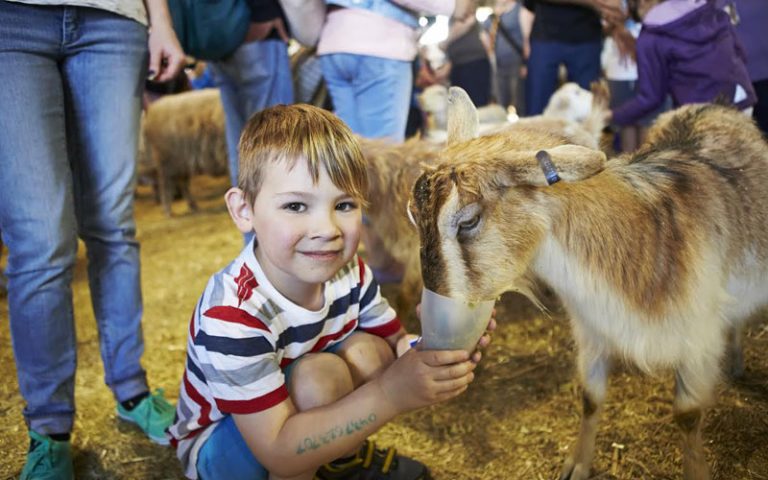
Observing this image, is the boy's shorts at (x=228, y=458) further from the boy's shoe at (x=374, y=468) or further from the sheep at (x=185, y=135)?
the sheep at (x=185, y=135)

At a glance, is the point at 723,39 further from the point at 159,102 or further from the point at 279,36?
the point at 159,102

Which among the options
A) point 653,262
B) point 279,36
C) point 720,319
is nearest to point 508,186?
point 653,262

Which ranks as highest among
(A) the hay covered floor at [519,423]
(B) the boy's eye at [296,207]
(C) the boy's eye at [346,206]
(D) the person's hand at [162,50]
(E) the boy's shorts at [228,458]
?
(D) the person's hand at [162,50]

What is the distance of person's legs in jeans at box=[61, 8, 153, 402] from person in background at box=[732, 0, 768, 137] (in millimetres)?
3460

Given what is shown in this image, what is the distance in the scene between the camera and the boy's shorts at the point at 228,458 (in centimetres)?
162

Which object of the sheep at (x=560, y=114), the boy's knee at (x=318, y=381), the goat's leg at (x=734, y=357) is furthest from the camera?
the sheep at (x=560, y=114)

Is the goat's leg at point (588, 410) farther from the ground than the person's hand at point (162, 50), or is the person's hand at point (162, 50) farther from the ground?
the person's hand at point (162, 50)

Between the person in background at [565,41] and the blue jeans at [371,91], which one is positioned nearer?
the blue jeans at [371,91]

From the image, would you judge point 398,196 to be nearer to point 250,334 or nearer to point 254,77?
point 254,77

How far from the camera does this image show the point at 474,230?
5.24 feet

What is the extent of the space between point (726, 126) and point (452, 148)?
1.19 meters

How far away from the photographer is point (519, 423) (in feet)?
7.45

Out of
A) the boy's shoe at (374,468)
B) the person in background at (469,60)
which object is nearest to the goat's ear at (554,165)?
the boy's shoe at (374,468)

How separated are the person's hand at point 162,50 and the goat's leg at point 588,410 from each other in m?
1.81
